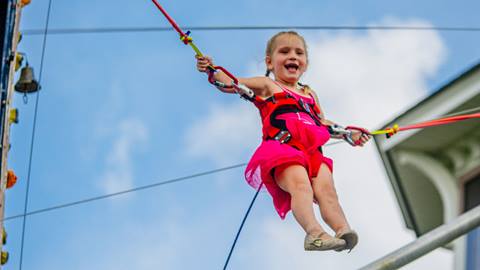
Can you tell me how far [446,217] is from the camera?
31.6 feet

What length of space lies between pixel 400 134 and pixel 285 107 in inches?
175

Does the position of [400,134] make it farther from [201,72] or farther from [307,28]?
[201,72]

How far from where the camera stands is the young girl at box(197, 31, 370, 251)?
5129 millimetres

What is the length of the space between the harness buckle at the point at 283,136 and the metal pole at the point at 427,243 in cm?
130

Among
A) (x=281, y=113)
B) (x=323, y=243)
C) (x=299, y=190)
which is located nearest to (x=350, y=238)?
(x=323, y=243)

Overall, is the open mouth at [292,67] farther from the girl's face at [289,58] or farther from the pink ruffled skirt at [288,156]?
the pink ruffled skirt at [288,156]

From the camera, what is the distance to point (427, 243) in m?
3.91

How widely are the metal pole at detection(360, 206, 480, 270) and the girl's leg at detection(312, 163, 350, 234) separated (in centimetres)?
106

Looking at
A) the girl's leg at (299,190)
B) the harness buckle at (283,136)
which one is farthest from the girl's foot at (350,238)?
the harness buckle at (283,136)

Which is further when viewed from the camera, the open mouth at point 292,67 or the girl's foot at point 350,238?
the open mouth at point 292,67

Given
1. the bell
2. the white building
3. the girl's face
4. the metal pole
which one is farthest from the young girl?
the white building

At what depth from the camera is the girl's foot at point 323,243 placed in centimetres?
483

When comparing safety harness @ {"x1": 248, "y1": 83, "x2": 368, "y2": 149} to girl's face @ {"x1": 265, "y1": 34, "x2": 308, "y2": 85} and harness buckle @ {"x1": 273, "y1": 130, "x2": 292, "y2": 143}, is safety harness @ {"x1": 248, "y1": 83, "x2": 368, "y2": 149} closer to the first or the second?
harness buckle @ {"x1": 273, "y1": 130, "x2": 292, "y2": 143}

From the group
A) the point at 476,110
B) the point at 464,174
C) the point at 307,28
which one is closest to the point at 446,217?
the point at 464,174
